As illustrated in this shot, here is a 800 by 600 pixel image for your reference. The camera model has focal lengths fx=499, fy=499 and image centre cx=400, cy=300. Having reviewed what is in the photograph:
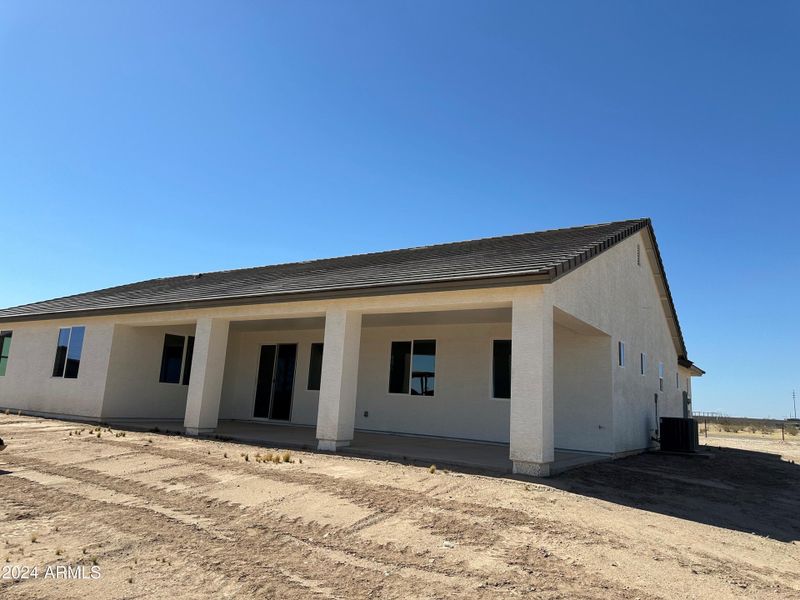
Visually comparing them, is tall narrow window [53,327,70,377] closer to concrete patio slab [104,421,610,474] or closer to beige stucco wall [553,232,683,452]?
concrete patio slab [104,421,610,474]

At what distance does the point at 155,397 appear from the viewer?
1494 cm

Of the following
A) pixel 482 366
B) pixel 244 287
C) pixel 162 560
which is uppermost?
pixel 244 287

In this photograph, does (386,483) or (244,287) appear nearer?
(386,483)

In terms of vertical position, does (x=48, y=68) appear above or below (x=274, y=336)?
above

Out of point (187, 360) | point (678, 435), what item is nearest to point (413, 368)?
point (678, 435)

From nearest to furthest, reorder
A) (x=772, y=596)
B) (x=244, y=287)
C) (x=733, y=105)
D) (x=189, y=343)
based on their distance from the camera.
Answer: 1. (x=772, y=596)
2. (x=733, y=105)
3. (x=244, y=287)
4. (x=189, y=343)

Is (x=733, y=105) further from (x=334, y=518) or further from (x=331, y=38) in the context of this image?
(x=334, y=518)

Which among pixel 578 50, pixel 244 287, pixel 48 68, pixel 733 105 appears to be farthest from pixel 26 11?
pixel 733 105

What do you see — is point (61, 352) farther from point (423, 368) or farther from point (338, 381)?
point (423, 368)

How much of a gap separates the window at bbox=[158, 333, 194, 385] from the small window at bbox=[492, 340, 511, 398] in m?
9.12

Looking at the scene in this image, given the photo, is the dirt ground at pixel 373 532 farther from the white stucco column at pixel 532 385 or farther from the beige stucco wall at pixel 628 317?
the beige stucco wall at pixel 628 317

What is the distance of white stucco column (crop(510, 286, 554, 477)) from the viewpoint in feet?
24.3

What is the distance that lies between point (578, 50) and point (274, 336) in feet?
38.5

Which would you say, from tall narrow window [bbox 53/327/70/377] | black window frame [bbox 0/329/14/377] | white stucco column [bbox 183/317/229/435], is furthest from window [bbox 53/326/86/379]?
white stucco column [bbox 183/317/229/435]
